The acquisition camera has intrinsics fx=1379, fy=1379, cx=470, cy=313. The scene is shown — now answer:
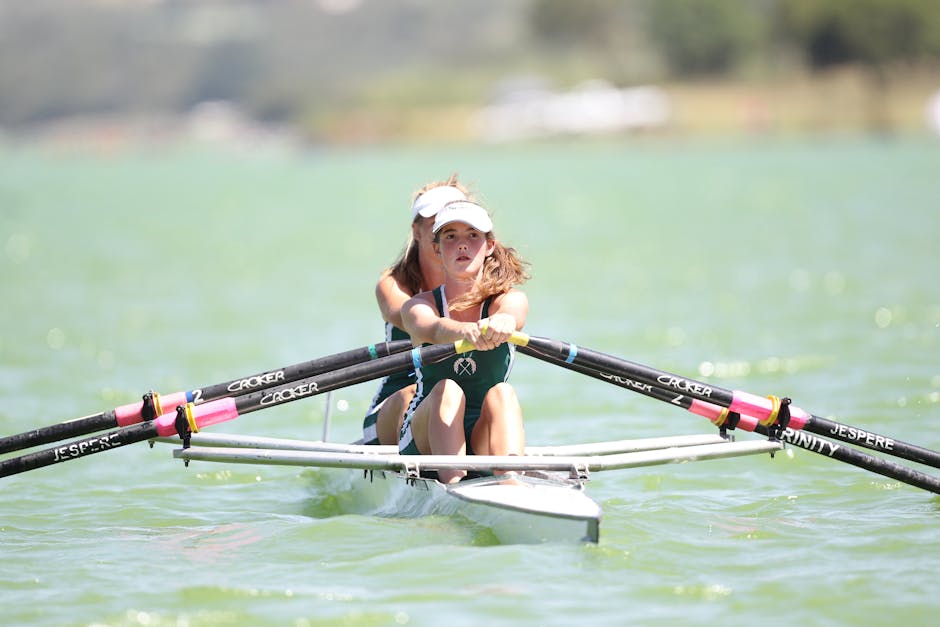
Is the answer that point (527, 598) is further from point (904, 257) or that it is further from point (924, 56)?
point (924, 56)

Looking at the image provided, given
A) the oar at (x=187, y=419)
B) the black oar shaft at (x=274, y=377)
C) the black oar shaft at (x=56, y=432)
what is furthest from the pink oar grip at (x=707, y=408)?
the black oar shaft at (x=56, y=432)

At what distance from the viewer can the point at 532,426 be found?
1155 centimetres

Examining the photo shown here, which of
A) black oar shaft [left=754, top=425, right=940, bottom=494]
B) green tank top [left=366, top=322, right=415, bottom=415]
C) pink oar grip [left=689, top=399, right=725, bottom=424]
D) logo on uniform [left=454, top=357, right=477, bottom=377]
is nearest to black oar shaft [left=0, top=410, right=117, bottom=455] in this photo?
green tank top [left=366, top=322, right=415, bottom=415]

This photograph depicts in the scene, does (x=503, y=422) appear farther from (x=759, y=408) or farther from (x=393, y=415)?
(x=759, y=408)

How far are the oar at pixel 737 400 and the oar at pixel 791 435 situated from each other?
57 mm

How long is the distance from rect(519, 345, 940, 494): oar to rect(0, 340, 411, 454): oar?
123 centimetres

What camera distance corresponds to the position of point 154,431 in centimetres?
810

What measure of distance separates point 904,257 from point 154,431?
16913 mm

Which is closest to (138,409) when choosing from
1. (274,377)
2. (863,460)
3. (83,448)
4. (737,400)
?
(83,448)

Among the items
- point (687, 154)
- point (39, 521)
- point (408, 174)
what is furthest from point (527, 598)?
point (687, 154)

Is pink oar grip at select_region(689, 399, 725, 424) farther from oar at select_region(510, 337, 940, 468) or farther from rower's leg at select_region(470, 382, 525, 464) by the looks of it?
rower's leg at select_region(470, 382, 525, 464)

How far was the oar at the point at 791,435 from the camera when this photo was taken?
26.6 ft

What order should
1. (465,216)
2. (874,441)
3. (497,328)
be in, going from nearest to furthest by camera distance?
(497,328) < (465,216) < (874,441)

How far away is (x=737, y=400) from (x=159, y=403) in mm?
3455
